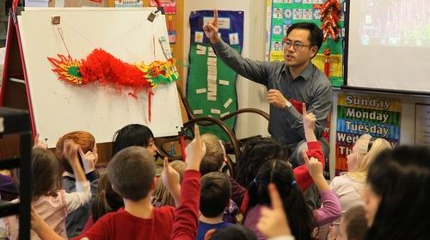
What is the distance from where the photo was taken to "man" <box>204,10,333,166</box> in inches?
158

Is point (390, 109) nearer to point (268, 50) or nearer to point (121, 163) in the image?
point (268, 50)

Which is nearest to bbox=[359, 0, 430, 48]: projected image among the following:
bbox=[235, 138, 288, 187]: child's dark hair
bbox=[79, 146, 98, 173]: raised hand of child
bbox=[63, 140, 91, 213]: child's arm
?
bbox=[235, 138, 288, 187]: child's dark hair

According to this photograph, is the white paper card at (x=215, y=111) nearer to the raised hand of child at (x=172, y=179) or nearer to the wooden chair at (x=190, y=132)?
the wooden chair at (x=190, y=132)

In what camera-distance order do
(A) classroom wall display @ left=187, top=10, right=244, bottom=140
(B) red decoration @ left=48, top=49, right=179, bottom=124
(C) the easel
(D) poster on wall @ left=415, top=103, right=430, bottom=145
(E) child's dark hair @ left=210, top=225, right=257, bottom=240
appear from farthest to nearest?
(A) classroom wall display @ left=187, top=10, right=244, bottom=140
(D) poster on wall @ left=415, top=103, right=430, bottom=145
(B) red decoration @ left=48, top=49, right=179, bottom=124
(C) the easel
(E) child's dark hair @ left=210, top=225, right=257, bottom=240

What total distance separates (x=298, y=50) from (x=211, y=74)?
4.69 ft

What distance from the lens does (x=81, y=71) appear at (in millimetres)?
4129

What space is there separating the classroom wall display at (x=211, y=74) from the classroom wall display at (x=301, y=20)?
0.97ft

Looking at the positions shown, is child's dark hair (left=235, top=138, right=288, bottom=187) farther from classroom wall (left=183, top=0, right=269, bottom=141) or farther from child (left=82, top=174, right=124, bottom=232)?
classroom wall (left=183, top=0, right=269, bottom=141)

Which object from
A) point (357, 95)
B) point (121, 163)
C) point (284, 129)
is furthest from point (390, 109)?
point (121, 163)

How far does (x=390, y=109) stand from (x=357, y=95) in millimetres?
265

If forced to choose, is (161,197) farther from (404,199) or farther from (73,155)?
(404,199)

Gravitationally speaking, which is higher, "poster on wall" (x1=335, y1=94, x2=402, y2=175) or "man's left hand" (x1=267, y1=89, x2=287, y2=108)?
"man's left hand" (x1=267, y1=89, x2=287, y2=108)

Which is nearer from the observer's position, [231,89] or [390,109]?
[390,109]

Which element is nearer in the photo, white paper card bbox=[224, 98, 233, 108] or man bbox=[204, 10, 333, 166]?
man bbox=[204, 10, 333, 166]
